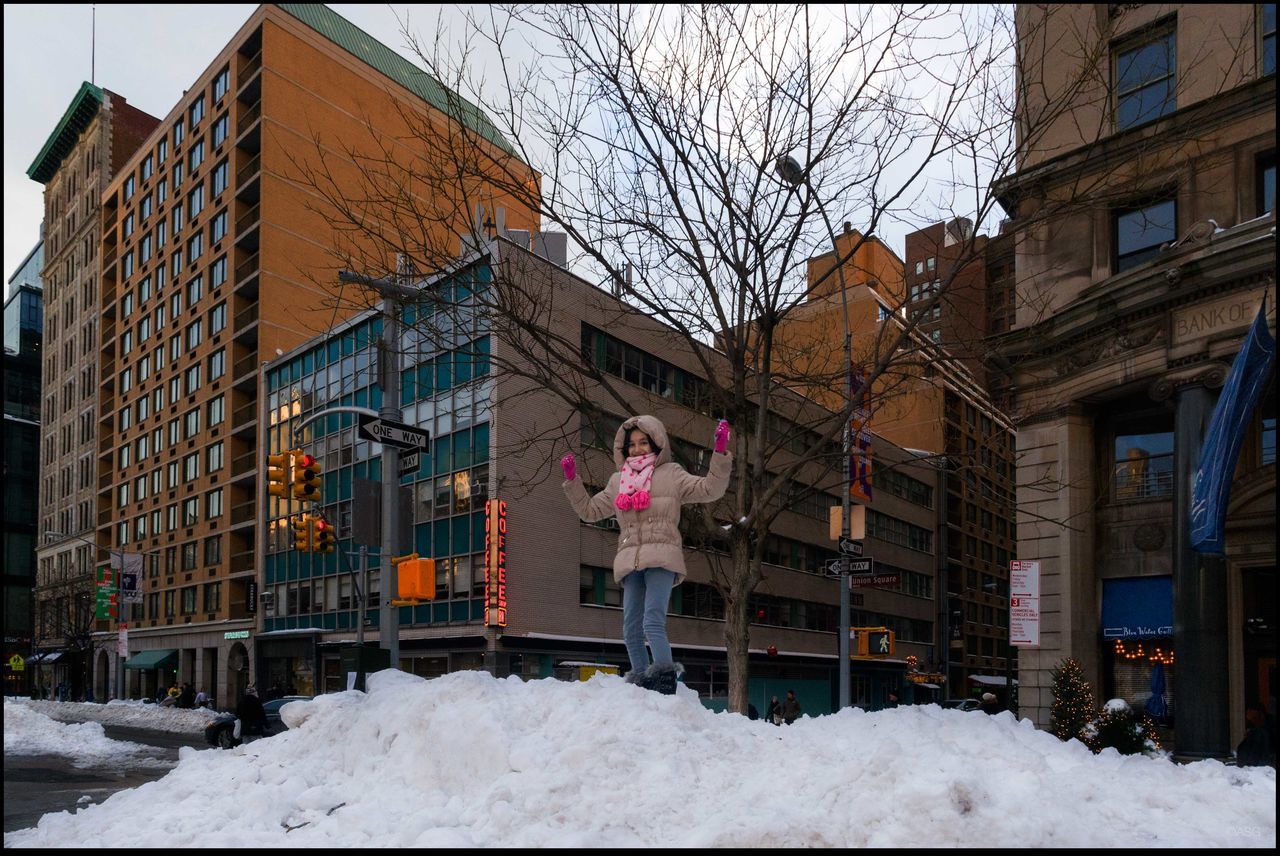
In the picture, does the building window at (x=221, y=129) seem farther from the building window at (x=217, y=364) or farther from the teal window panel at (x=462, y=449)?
the teal window panel at (x=462, y=449)

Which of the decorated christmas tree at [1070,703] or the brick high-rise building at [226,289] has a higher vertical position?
the brick high-rise building at [226,289]

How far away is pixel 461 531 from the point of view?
36125 millimetres

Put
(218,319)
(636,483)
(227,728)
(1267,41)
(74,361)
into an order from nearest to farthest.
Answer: (636,483)
(1267,41)
(227,728)
(218,319)
(74,361)

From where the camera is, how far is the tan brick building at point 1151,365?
60.7ft

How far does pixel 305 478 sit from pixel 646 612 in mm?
10629

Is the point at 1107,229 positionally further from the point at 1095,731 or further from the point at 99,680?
the point at 99,680

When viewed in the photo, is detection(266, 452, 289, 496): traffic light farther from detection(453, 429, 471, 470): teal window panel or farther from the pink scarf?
detection(453, 429, 471, 470): teal window panel

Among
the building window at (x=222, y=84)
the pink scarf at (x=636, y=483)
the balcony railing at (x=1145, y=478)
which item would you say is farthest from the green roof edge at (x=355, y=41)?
the pink scarf at (x=636, y=483)

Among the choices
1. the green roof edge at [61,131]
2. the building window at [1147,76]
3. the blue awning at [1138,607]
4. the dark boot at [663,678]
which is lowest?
the blue awning at [1138,607]

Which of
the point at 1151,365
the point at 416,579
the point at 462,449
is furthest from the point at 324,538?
the point at 1151,365

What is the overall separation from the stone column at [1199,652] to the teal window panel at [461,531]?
2361 cm

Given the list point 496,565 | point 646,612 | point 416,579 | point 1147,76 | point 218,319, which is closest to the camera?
point 646,612

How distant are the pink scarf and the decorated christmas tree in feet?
40.7

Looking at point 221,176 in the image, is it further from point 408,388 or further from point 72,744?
point 72,744
